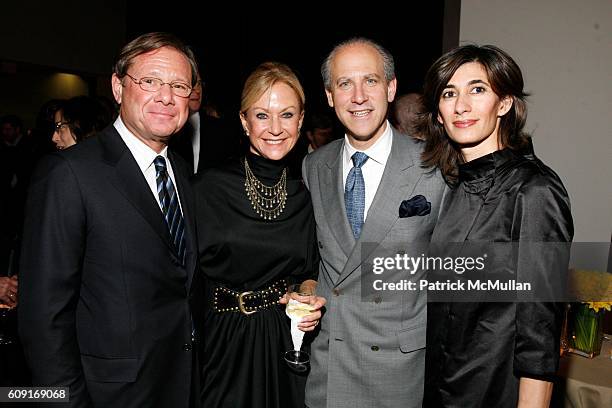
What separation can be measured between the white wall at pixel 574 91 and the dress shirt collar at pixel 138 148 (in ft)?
11.2

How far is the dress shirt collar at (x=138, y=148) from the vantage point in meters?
1.98

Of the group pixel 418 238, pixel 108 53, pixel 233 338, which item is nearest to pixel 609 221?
pixel 418 238

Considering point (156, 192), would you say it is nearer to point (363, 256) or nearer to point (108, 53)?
point (363, 256)

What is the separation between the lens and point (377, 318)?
7.21 feet

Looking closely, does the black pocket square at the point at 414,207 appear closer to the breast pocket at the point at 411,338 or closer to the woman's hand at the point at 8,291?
the breast pocket at the point at 411,338

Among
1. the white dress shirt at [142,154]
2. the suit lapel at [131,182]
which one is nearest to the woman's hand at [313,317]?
the suit lapel at [131,182]

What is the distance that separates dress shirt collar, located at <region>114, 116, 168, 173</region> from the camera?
6.50 ft

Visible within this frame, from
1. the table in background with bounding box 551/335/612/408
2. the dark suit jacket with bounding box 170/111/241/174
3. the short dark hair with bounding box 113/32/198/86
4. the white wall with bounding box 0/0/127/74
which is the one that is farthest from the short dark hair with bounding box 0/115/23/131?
the table in background with bounding box 551/335/612/408

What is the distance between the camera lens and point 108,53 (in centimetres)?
1091

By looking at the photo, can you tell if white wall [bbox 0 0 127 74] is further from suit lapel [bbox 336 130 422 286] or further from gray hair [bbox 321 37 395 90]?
suit lapel [bbox 336 130 422 286]

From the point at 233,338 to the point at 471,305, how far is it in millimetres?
1068

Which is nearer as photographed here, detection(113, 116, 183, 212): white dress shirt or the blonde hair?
detection(113, 116, 183, 212): white dress shirt

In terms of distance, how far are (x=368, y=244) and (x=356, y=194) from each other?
0.87 feet

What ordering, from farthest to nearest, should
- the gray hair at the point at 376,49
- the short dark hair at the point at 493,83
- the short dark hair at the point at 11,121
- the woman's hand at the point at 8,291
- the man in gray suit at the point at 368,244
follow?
1. the short dark hair at the point at 11,121
2. the woman's hand at the point at 8,291
3. the gray hair at the point at 376,49
4. the man in gray suit at the point at 368,244
5. the short dark hair at the point at 493,83
